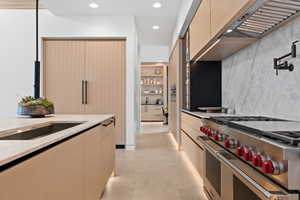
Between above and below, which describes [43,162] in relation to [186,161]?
above

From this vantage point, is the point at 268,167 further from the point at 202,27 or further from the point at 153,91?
the point at 153,91

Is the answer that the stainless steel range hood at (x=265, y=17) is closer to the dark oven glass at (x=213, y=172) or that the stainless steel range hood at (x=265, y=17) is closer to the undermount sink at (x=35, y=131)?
the dark oven glass at (x=213, y=172)

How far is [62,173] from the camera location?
1.21 metres

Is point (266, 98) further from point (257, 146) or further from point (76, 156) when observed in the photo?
point (76, 156)

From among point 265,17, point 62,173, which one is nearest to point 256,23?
point 265,17

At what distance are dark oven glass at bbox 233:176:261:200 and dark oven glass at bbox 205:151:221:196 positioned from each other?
0.37 m

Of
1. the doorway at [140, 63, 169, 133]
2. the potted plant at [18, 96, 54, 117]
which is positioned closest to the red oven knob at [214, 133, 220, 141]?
the potted plant at [18, 96, 54, 117]

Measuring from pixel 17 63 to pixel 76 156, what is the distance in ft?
14.4

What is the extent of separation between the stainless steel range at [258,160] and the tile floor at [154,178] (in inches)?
31.8

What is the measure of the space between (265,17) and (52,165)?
1.76 meters

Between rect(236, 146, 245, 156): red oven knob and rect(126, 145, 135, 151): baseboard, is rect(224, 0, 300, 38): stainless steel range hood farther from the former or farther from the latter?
rect(126, 145, 135, 151): baseboard

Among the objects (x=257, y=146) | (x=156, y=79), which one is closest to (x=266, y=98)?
(x=257, y=146)

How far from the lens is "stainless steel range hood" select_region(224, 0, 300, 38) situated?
1.59 m

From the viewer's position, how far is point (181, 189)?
8.79 ft
